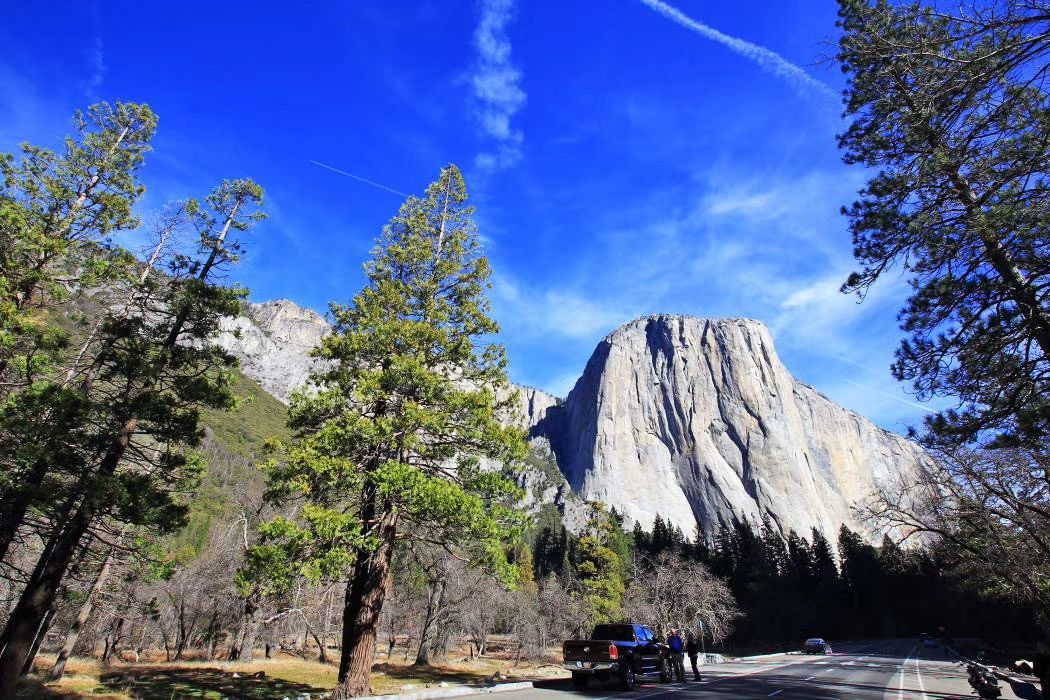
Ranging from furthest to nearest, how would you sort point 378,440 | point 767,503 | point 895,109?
point 767,503 → point 378,440 → point 895,109

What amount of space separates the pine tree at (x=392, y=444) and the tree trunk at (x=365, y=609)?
0.08 feet

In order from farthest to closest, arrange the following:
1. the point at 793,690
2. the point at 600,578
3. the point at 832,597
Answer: the point at 832,597 → the point at 600,578 → the point at 793,690

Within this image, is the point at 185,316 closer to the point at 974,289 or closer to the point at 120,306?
the point at 120,306

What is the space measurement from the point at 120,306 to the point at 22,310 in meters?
2.35

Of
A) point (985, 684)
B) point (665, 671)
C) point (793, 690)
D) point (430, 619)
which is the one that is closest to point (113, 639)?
point (430, 619)

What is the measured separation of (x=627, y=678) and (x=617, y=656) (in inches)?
32.5

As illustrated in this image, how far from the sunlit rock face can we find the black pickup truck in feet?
360

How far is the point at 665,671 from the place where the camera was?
1631 centimetres

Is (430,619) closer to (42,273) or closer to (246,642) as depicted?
(246,642)

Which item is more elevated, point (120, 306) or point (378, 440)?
point (120, 306)

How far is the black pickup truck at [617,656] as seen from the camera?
526 inches

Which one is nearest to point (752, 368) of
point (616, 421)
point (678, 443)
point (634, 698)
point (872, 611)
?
point (678, 443)

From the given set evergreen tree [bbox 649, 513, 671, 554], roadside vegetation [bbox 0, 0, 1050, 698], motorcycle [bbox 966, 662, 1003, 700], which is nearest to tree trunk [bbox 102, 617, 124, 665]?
roadside vegetation [bbox 0, 0, 1050, 698]

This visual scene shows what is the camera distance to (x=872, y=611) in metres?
72.6
